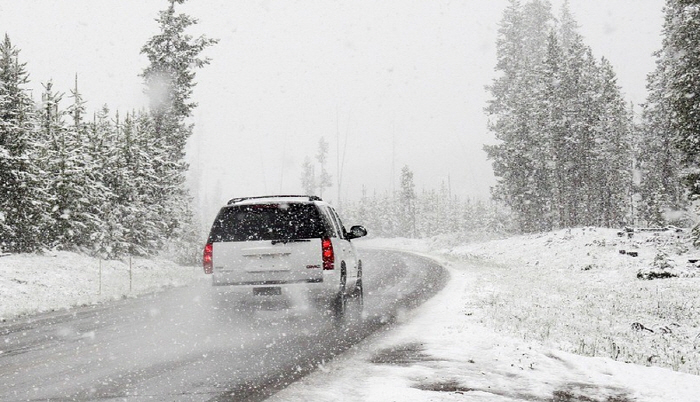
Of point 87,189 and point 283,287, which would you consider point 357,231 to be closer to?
point 283,287

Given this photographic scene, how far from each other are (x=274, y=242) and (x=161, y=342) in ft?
7.19

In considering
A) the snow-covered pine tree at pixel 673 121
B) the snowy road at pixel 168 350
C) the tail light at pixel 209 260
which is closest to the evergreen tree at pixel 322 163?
the snow-covered pine tree at pixel 673 121

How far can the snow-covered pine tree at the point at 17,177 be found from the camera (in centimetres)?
2061

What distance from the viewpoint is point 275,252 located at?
29.7 ft

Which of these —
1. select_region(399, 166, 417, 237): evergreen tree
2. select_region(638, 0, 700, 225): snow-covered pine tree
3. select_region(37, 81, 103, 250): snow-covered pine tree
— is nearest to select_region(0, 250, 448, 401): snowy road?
select_region(37, 81, 103, 250): snow-covered pine tree

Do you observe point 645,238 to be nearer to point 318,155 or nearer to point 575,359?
point 575,359

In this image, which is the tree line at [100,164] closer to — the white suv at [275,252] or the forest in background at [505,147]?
the forest in background at [505,147]

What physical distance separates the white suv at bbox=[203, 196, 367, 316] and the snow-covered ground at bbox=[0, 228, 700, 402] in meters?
1.41

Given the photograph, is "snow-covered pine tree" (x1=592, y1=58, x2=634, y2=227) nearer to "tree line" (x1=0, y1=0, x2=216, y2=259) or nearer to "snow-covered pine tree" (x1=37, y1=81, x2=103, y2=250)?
"tree line" (x1=0, y1=0, x2=216, y2=259)

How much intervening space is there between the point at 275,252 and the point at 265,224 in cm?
53

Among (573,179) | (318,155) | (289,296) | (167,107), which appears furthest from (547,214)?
(318,155)

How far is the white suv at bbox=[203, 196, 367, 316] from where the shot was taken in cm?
901

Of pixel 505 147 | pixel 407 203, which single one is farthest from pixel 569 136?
pixel 407 203

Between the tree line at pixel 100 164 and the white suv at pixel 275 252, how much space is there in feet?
48.6
